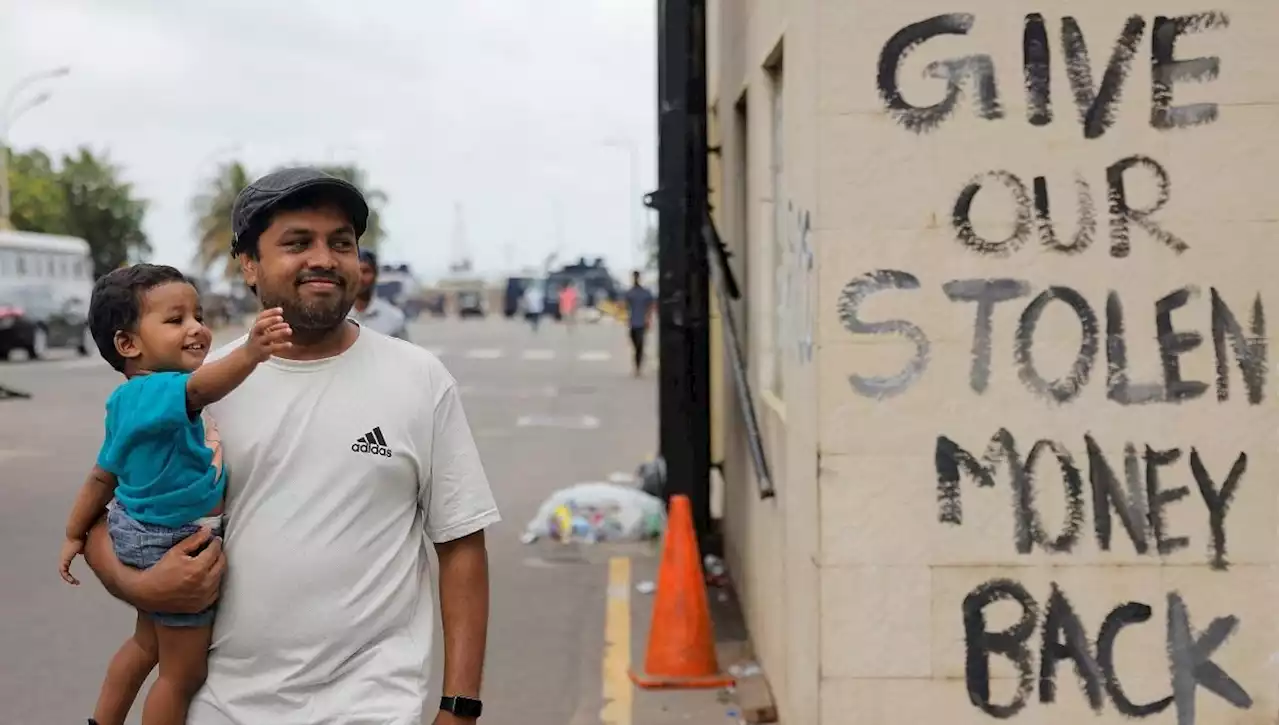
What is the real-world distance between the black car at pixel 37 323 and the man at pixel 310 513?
3298cm

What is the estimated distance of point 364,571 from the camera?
310 cm

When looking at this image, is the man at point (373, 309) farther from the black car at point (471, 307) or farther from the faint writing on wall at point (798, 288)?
the black car at point (471, 307)

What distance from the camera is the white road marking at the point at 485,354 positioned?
127 feet

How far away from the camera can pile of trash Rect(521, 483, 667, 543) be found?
11414mm

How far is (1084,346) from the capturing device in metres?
5.05

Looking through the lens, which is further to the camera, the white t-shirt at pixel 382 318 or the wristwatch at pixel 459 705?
the white t-shirt at pixel 382 318

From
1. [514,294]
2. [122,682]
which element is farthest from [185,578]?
[514,294]

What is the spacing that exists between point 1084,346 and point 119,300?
3024 mm

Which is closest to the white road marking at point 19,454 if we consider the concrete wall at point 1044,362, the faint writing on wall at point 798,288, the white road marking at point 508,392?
the white road marking at point 508,392

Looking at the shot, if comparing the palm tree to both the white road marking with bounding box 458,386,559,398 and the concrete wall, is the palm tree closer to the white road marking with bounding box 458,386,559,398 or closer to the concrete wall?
the white road marking with bounding box 458,386,559,398

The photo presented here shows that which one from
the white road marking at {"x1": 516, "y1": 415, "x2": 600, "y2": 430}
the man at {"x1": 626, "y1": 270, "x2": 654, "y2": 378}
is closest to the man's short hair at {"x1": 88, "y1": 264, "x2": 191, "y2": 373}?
the white road marking at {"x1": 516, "y1": 415, "x2": 600, "y2": 430}

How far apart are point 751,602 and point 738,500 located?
962mm

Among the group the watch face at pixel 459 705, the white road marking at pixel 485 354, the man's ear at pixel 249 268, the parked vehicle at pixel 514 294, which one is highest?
the parked vehicle at pixel 514 294

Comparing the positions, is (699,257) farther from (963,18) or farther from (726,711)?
(963,18)
